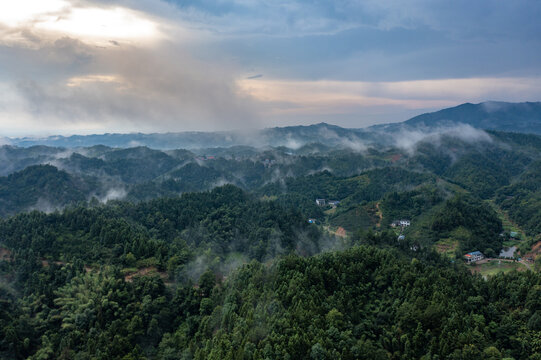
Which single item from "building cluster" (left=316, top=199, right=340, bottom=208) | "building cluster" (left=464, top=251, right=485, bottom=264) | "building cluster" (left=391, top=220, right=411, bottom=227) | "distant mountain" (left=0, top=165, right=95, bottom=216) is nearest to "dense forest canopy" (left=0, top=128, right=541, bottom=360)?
"building cluster" (left=464, top=251, right=485, bottom=264)

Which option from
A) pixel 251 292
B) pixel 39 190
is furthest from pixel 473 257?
pixel 39 190

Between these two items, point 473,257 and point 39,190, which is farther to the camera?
point 39,190

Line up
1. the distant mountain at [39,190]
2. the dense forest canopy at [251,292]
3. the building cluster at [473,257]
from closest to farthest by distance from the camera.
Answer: the dense forest canopy at [251,292] → the building cluster at [473,257] → the distant mountain at [39,190]

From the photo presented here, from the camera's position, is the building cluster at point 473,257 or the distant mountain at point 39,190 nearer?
the building cluster at point 473,257

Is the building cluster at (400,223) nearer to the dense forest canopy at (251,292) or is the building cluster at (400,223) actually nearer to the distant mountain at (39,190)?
the dense forest canopy at (251,292)

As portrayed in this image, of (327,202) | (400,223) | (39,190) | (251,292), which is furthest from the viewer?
(327,202)

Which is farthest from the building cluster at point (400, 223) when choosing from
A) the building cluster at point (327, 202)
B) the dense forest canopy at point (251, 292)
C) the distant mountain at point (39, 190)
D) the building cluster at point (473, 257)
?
the distant mountain at point (39, 190)

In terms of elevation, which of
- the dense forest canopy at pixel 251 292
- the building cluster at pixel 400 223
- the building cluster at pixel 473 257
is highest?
the dense forest canopy at pixel 251 292

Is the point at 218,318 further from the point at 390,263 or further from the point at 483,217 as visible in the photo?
the point at 483,217

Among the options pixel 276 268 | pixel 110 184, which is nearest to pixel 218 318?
pixel 276 268

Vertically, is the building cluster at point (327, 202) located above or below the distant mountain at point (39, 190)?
below

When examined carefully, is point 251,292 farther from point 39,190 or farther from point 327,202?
point 39,190

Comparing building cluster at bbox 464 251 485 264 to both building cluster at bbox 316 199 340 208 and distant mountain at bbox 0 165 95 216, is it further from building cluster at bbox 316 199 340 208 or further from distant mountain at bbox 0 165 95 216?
distant mountain at bbox 0 165 95 216
